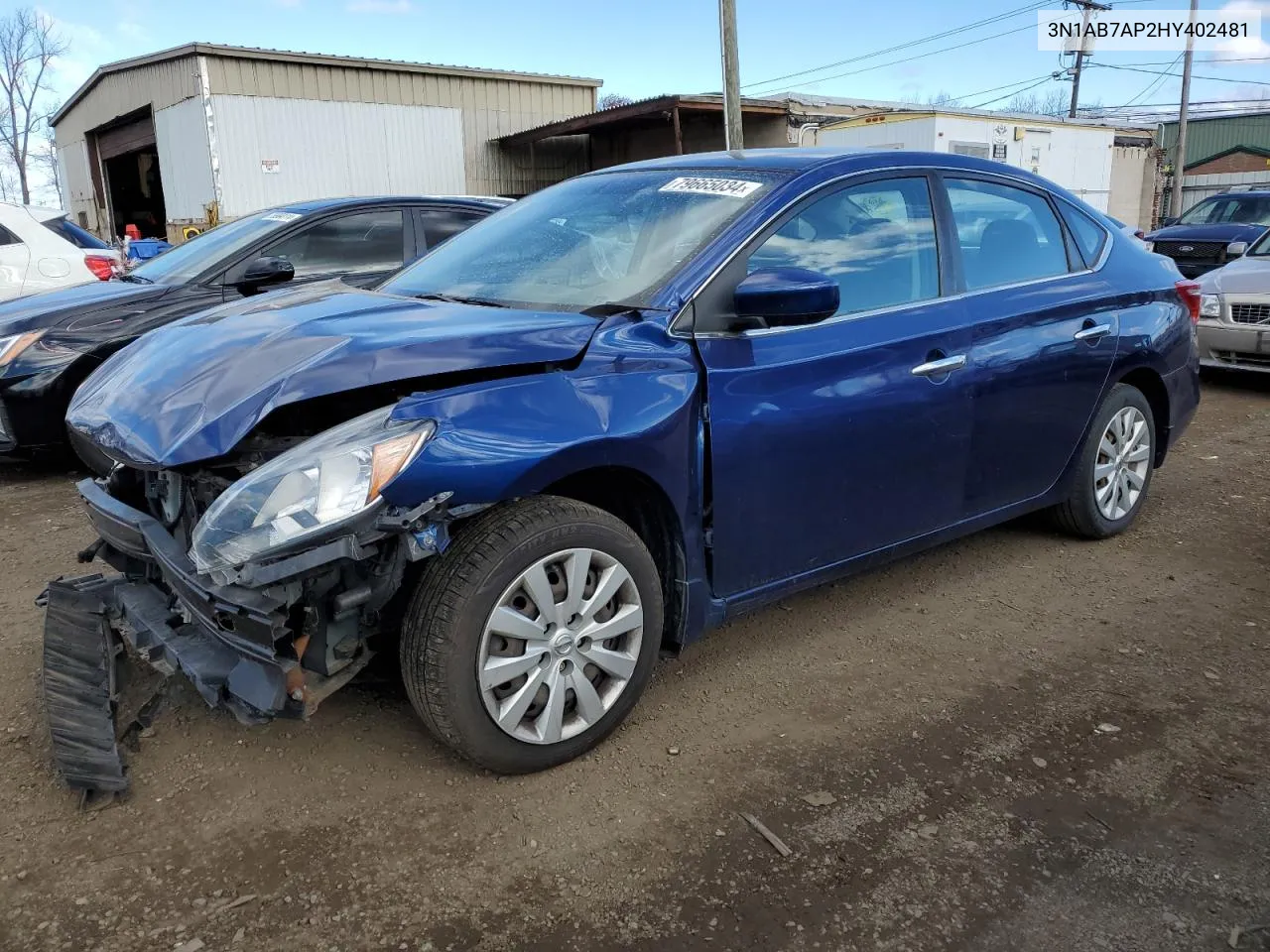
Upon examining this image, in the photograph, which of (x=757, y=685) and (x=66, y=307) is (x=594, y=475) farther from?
(x=66, y=307)

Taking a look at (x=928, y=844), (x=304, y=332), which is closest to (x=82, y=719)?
(x=304, y=332)

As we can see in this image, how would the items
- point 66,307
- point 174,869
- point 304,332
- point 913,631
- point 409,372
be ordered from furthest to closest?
point 66,307, point 913,631, point 304,332, point 409,372, point 174,869

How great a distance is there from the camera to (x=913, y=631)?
3.76m

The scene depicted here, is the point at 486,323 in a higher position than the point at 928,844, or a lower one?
higher

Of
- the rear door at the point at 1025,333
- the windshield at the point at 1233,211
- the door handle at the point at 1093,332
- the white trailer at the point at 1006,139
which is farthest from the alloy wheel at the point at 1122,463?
the windshield at the point at 1233,211

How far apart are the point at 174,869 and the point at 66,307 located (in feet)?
14.5

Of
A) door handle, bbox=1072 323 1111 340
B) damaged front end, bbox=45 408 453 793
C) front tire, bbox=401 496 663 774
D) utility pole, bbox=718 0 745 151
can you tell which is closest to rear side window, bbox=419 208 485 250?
door handle, bbox=1072 323 1111 340

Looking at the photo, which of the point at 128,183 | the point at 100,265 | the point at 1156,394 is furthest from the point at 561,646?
the point at 128,183

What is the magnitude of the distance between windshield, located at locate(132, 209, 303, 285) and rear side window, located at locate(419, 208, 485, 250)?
0.84 m

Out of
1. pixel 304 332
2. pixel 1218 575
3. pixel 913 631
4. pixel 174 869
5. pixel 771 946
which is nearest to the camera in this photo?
pixel 771 946

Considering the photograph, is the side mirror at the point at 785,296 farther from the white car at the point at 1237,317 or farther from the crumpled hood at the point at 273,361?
the white car at the point at 1237,317

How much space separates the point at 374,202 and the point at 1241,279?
7.15 meters

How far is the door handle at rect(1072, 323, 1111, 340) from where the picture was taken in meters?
4.08

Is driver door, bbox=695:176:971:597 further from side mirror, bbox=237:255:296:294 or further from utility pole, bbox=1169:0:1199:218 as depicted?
utility pole, bbox=1169:0:1199:218
